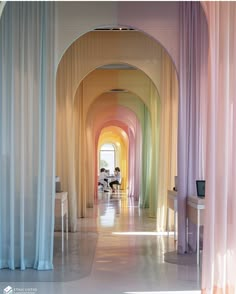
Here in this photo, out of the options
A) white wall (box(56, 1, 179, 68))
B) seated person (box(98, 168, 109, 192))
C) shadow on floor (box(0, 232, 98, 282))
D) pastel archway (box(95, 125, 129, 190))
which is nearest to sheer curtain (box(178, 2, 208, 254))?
white wall (box(56, 1, 179, 68))

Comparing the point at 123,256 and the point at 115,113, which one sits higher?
the point at 115,113

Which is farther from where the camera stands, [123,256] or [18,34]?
[123,256]

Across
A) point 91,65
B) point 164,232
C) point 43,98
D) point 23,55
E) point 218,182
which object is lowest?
point 164,232

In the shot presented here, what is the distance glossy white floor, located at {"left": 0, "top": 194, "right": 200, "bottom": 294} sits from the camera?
5.15 metres

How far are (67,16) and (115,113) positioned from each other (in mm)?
12769

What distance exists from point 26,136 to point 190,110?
2.76 metres

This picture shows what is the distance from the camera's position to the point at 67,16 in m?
7.17

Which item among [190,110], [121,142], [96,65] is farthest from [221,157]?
[121,142]

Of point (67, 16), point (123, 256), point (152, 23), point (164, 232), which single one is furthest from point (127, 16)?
point (164, 232)

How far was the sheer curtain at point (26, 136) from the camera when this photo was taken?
6.14 metres

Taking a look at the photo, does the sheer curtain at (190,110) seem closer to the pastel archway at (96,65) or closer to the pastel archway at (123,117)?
the pastel archway at (96,65)

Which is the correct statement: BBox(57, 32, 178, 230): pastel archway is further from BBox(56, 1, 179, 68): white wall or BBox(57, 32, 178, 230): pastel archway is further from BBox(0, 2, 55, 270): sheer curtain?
BBox(0, 2, 55, 270): sheer curtain

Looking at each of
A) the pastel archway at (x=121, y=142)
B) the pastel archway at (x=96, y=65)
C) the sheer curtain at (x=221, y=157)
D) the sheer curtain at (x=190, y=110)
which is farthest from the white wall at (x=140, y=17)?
the pastel archway at (x=121, y=142)

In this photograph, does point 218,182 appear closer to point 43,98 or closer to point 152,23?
point 43,98
